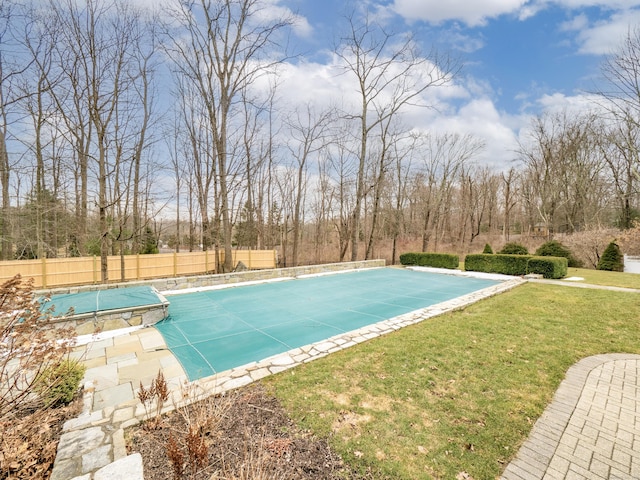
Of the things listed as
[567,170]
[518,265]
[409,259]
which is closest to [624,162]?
[567,170]

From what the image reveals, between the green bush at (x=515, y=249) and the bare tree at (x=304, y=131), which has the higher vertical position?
the bare tree at (x=304, y=131)

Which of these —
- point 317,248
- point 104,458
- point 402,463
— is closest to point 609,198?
point 317,248

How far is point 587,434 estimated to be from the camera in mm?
2359

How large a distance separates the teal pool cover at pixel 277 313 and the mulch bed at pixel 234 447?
1082 millimetres

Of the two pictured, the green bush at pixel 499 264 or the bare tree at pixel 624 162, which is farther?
the bare tree at pixel 624 162

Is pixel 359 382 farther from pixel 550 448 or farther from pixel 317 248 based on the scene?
pixel 317 248

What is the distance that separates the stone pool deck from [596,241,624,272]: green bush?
1248 cm

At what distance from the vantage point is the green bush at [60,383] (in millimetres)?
2477

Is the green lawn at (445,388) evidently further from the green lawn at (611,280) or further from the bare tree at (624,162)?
the bare tree at (624,162)

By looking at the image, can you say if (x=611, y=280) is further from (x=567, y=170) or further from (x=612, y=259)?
(x=567, y=170)

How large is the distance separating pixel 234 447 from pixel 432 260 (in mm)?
12571

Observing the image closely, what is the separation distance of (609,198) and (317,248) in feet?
66.9

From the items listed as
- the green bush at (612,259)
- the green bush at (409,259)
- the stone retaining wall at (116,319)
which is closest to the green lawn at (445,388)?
the stone retaining wall at (116,319)

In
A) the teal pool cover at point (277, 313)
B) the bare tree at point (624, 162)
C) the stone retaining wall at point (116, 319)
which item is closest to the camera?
the teal pool cover at point (277, 313)
